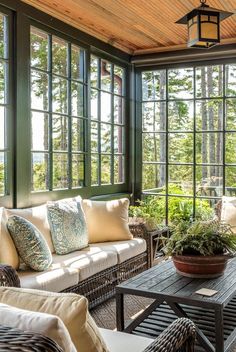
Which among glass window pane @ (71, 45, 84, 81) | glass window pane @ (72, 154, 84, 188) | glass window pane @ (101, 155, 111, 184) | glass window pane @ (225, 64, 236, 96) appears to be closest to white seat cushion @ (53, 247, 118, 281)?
glass window pane @ (72, 154, 84, 188)

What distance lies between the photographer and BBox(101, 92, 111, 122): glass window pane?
5.18 metres

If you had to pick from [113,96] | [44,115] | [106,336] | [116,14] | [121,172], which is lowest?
[106,336]

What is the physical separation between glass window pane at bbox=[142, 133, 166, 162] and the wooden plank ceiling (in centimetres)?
112

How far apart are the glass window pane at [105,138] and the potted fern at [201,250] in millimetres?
2351

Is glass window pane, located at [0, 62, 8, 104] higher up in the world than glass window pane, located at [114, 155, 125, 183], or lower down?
higher up

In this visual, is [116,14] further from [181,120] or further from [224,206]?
[224,206]

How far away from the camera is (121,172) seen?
5.69 metres

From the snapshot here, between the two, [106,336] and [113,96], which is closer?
[106,336]

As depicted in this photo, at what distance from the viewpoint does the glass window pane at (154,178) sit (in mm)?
5574

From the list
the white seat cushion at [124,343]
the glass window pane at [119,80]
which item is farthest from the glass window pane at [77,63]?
the white seat cushion at [124,343]

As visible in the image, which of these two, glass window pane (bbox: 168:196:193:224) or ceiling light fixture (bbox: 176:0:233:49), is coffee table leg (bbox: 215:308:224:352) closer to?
ceiling light fixture (bbox: 176:0:233:49)

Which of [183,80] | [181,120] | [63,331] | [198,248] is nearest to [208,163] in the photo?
[181,120]

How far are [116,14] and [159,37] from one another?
37.7 inches

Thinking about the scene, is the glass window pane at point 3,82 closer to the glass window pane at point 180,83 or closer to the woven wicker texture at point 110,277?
the woven wicker texture at point 110,277
